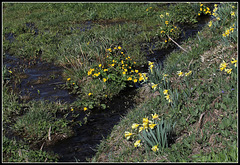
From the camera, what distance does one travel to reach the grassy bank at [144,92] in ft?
12.3

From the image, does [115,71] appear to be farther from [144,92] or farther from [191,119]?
[191,119]

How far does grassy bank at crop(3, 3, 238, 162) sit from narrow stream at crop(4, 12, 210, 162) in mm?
196

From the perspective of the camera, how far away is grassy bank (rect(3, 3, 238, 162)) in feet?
12.3

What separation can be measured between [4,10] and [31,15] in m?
2.22

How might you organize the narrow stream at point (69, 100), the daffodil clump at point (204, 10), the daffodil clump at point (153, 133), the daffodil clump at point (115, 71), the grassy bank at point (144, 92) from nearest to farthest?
the daffodil clump at point (153, 133) < the grassy bank at point (144, 92) < the narrow stream at point (69, 100) < the daffodil clump at point (115, 71) < the daffodil clump at point (204, 10)

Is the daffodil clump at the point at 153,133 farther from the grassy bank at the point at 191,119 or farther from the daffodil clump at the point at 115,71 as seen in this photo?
the daffodil clump at the point at 115,71

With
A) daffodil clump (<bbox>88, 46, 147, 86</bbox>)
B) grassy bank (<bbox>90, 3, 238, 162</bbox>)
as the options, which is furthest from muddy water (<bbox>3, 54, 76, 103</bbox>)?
grassy bank (<bbox>90, 3, 238, 162</bbox>)

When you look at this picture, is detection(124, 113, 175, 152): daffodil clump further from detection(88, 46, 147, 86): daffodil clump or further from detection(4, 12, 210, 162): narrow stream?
detection(88, 46, 147, 86): daffodil clump

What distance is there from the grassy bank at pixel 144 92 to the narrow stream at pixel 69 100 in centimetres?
20

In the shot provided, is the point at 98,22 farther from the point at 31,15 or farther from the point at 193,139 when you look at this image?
the point at 193,139

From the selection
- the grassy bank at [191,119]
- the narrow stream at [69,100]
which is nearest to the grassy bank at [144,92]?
the grassy bank at [191,119]

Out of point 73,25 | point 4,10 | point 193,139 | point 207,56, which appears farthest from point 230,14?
point 4,10

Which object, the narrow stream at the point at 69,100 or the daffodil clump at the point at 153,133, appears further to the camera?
the narrow stream at the point at 69,100

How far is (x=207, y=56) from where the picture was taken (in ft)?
18.4
